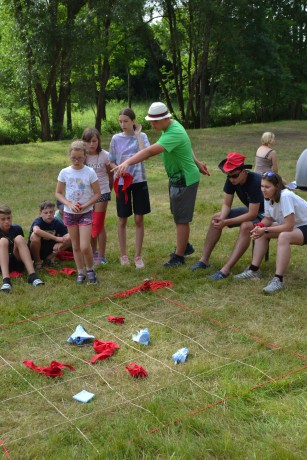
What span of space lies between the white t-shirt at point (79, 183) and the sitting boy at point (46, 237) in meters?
0.54

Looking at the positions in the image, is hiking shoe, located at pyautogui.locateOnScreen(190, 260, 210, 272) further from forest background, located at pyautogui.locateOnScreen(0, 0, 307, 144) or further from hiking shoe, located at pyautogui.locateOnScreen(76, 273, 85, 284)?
forest background, located at pyautogui.locateOnScreen(0, 0, 307, 144)

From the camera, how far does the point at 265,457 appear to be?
2260 millimetres

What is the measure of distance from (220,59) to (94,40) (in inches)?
368

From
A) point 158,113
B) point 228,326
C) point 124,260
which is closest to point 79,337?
point 228,326

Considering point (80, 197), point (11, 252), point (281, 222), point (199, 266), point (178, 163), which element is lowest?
point (199, 266)

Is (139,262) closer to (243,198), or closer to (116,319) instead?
(243,198)

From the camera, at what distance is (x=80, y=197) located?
4.57 meters

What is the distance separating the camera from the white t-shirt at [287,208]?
4281 millimetres

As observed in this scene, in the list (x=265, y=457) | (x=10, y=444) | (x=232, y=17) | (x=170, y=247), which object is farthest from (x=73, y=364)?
(x=232, y=17)

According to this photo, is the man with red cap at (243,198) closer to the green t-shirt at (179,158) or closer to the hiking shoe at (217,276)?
the hiking shoe at (217,276)

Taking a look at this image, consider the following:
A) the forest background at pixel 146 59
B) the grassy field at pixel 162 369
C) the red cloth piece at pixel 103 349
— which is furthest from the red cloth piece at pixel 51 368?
the forest background at pixel 146 59

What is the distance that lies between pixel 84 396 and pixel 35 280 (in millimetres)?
1966

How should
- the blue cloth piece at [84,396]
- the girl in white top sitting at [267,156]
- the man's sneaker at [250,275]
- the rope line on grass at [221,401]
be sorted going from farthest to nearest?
the girl in white top sitting at [267,156] → the man's sneaker at [250,275] → the blue cloth piece at [84,396] → the rope line on grass at [221,401]

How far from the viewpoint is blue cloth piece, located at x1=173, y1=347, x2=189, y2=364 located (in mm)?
3203
